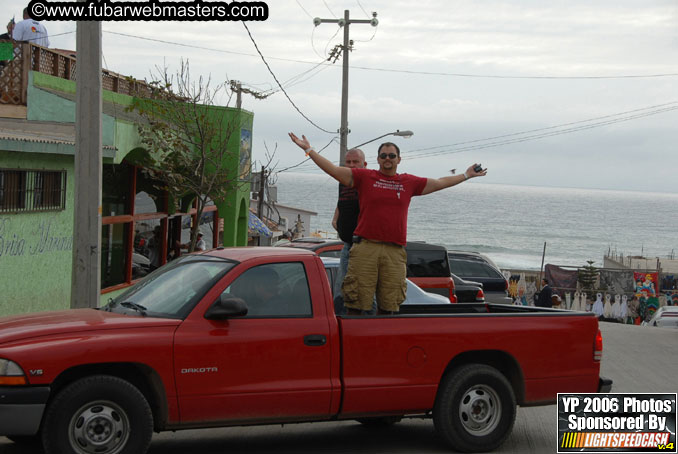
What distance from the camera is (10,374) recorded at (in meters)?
6.09

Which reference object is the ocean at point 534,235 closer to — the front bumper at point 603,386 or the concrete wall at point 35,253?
the concrete wall at point 35,253

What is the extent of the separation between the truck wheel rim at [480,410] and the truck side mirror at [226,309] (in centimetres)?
218

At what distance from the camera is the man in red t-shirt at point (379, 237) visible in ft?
25.7

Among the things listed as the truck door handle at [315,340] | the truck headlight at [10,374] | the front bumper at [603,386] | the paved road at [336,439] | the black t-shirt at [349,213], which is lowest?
the paved road at [336,439]

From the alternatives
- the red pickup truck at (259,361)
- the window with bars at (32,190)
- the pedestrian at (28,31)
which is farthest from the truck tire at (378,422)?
the pedestrian at (28,31)

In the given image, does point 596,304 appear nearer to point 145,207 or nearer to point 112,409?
point 145,207

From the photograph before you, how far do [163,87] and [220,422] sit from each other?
1647 cm

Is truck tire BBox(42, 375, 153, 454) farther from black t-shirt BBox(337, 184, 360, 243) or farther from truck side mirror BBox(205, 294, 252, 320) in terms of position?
black t-shirt BBox(337, 184, 360, 243)

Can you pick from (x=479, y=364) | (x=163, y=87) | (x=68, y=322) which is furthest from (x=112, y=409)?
(x=163, y=87)

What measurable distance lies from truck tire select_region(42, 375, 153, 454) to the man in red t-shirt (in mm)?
2213

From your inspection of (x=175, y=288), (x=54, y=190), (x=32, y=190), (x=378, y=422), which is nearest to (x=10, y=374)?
(x=175, y=288)

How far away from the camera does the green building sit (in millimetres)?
14125

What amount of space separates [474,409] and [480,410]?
0.06m

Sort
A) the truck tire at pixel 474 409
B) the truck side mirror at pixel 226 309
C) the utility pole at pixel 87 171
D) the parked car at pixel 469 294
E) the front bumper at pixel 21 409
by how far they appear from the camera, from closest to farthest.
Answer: the front bumper at pixel 21 409 → the truck side mirror at pixel 226 309 → the truck tire at pixel 474 409 → the utility pole at pixel 87 171 → the parked car at pixel 469 294
